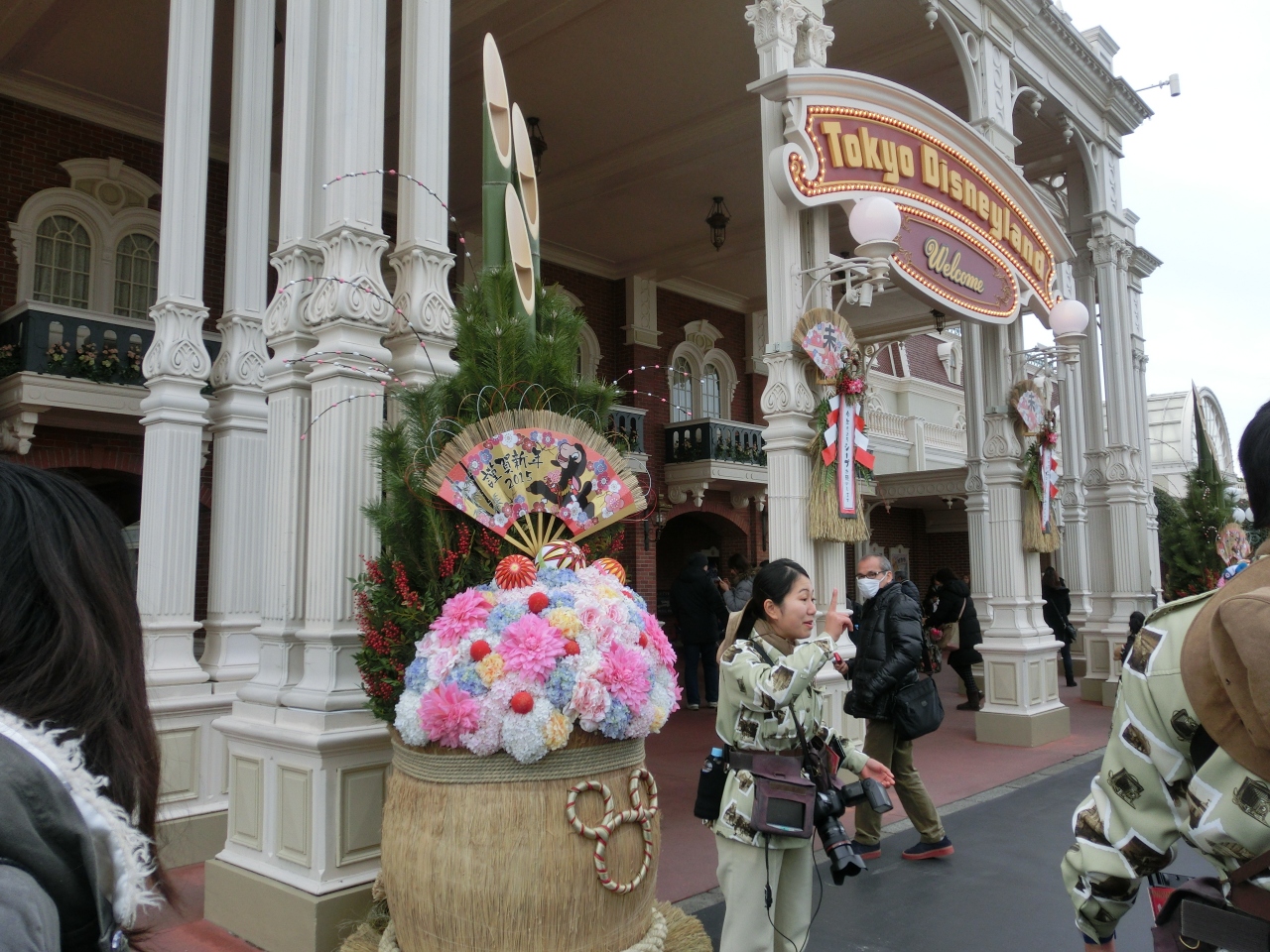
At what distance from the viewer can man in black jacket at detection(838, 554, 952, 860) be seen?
529cm

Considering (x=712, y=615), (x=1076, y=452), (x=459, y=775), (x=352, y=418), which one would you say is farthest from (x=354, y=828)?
(x=1076, y=452)

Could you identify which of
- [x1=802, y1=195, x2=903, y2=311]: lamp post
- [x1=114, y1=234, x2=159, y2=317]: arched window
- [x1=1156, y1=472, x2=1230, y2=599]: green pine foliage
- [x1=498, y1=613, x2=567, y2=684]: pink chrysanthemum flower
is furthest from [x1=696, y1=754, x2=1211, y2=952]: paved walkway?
[x1=114, y1=234, x2=159, y2=317]: arched window

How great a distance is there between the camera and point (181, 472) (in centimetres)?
585

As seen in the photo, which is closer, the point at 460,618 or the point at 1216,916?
the point at 1216,916

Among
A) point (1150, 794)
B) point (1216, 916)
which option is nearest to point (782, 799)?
point (1150, 794)

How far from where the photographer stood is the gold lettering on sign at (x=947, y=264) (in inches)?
309

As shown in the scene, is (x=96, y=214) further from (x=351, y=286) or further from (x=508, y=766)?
(x=508, y=766)

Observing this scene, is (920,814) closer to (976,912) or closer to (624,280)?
(976,912)

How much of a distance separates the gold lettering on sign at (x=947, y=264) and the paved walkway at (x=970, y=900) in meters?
4.47

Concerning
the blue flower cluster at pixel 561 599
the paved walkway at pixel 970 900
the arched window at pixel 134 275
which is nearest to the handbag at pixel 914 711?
the paved walkway at pixel 970 900

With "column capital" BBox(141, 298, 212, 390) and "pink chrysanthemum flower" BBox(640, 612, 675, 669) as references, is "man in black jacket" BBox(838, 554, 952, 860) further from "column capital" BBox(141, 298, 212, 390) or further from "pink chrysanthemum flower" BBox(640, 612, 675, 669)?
"column capital" BBox(141, 298, 212, 390)

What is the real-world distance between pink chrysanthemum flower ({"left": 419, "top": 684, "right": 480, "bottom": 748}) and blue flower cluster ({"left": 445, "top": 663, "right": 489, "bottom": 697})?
0.06ft

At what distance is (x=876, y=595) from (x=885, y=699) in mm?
623

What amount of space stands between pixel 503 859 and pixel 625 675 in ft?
2.39
